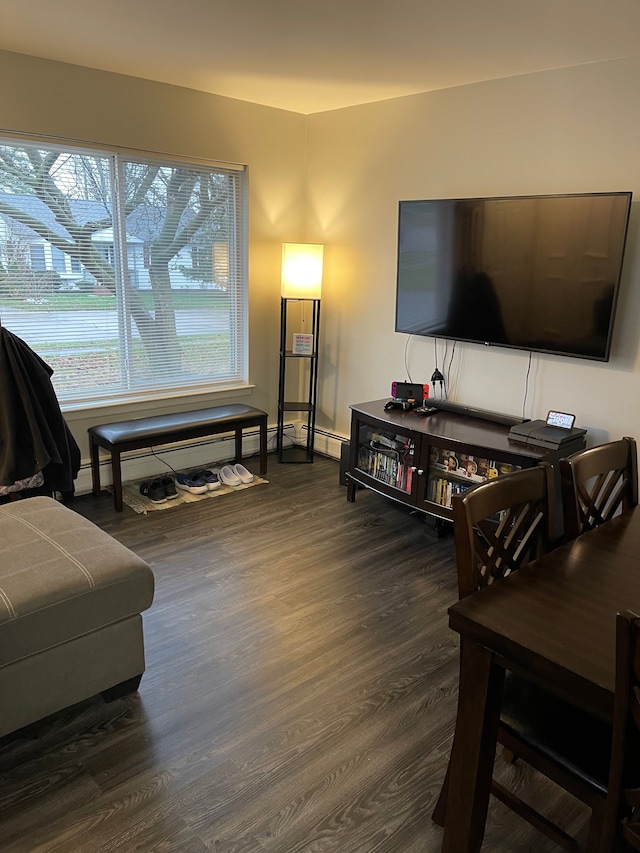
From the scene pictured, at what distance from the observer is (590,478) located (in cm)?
201

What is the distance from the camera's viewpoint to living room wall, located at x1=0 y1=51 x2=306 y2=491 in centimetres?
327

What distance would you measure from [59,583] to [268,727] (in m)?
0.83

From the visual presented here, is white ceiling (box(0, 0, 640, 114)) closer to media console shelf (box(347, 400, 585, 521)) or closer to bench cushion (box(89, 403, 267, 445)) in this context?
media console shelf (box(347, 400, 585, 521))

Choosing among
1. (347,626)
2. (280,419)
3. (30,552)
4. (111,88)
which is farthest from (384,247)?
(30,552)

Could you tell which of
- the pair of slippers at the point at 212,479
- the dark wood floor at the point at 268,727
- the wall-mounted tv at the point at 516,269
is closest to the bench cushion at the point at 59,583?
the dark wood floor at the point at 268,727

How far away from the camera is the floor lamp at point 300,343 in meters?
4.28

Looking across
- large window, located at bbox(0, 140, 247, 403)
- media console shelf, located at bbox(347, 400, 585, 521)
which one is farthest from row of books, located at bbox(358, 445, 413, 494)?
large window, located at bbox(0, 140, 247, 403)

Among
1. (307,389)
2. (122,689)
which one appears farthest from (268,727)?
(307,389)

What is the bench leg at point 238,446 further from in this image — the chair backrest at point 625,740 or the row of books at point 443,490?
the chair backrest at point 625,740

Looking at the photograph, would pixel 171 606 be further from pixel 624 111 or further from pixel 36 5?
pixel 624 111

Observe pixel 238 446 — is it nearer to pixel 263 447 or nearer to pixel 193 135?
pixel 263 447

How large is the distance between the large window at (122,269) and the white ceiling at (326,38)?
1.95 feet

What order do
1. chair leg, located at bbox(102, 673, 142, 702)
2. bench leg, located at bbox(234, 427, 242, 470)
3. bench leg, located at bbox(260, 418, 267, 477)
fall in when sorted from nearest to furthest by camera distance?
chair leg, located at bbox(102, 673, 142, 702), bench leg, located at bbox(260, 418, 267, 477), bench leg, located at bbox(234, 427, 242, 470)

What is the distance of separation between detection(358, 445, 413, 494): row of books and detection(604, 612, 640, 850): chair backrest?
230 centimetres
